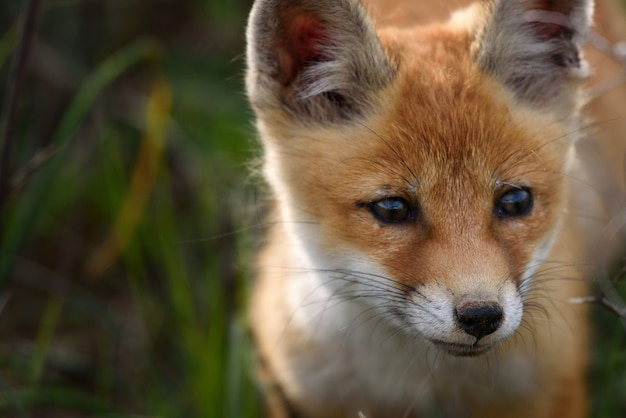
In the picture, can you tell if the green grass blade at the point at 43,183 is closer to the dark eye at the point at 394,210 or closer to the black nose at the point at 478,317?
the dark eye at the point at 394,210

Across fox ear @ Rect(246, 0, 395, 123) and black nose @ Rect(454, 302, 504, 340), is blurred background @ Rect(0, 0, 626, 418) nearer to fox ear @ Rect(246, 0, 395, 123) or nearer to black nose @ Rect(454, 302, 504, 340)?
fox ear @ Rect(246, 0, 395, 123)

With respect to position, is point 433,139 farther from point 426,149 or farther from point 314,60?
point 314,60

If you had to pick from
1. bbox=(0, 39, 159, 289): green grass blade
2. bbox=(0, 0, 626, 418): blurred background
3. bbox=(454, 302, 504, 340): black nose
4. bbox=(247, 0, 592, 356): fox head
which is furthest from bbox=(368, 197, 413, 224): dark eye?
bbox=(0, 39, 159, 289): green grass blade

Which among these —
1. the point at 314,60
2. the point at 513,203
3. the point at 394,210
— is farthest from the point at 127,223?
the point at 513,203

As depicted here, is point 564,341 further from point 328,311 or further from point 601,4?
point 601,4

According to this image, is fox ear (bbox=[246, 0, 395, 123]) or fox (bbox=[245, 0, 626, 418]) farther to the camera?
fox ear (bbox=[246, 0, 395, 123])

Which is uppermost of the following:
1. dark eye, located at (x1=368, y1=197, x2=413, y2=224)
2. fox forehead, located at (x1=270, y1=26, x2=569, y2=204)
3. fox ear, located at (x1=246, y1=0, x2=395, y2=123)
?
fox ear, located at (x1=246, y1=0, x2=395, y2=123)

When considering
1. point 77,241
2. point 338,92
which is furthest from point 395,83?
point 77,241

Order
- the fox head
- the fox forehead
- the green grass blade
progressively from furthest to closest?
the green grass blade, the fox forehead, the fox head
